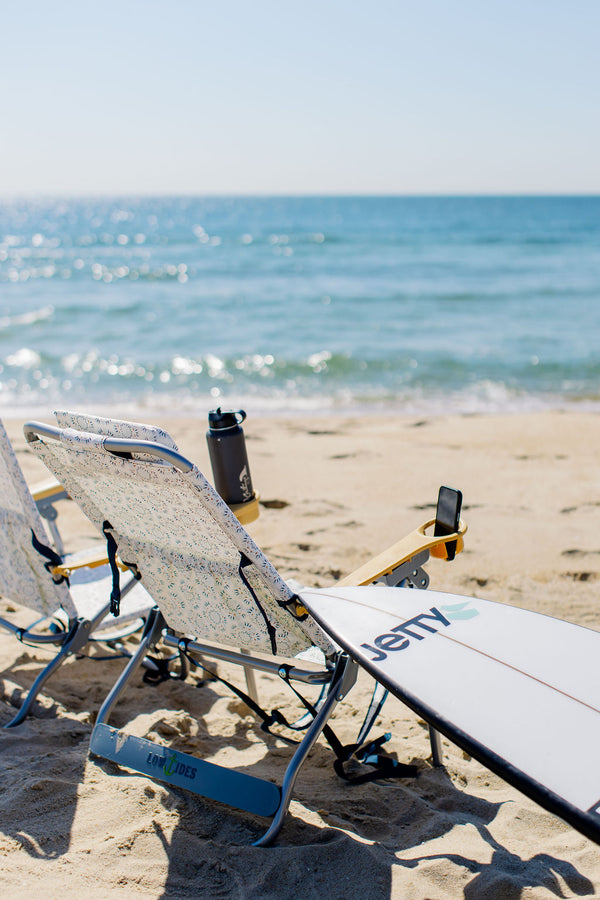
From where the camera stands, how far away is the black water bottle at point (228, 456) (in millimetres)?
2674

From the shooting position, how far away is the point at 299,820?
2.16 m

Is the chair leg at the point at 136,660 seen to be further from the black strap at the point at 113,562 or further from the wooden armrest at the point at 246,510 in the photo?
the wooden armrest at the point at 246,510

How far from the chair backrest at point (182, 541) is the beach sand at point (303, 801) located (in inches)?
19.0

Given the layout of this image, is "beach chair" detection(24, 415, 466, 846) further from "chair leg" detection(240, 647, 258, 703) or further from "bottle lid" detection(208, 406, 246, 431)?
"bottle lid" detection(208, 406, 246, 431)

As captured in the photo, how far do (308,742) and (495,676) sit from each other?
547mm

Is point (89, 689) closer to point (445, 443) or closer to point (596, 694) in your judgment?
point (596, 694)

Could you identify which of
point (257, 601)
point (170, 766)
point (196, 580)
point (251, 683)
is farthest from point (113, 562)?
point (251, 683)

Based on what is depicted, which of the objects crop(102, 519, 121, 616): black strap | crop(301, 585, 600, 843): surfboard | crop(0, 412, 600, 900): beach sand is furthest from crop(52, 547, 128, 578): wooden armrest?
crop(301, 585, 600, 843): surfboard

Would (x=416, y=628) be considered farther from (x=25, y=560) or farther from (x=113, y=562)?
(x=25, y=560)

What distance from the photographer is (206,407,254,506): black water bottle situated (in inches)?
105

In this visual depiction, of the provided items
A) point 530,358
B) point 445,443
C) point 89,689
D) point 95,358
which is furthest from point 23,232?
point 89,689

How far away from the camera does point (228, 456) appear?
2.70 metres

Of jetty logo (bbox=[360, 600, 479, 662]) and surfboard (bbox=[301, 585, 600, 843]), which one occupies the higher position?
jetty logo (bbox=[360, 600, 479, 662])

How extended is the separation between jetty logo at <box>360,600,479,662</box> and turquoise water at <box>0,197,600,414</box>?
22.1ft
